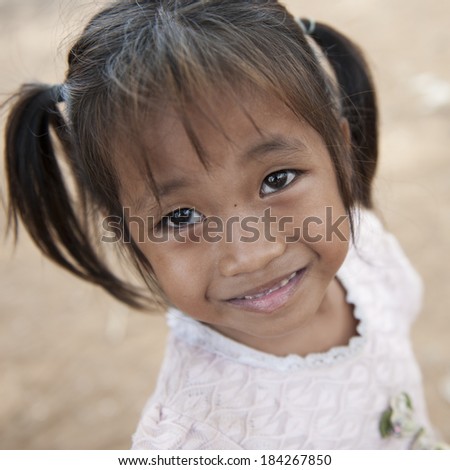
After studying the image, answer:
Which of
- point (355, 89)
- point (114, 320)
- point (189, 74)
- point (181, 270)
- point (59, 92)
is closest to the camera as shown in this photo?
point (189, 74)

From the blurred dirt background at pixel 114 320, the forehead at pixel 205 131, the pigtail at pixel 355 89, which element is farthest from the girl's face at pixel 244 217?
the blurred dirt background at pixel 114 320

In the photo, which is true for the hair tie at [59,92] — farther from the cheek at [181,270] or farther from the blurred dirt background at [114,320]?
the cheek at [181,270]

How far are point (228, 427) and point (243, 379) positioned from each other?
0.28ft

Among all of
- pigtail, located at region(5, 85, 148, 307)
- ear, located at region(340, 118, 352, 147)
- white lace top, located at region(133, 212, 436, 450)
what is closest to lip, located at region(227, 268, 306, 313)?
white lace top, located at region(133, 212, 436, 450)

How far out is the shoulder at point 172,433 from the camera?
97cm

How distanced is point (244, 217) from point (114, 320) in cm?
146

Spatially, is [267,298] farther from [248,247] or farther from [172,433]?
[172,433]

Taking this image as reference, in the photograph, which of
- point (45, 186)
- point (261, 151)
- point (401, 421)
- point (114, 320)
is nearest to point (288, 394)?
point (401, 421)

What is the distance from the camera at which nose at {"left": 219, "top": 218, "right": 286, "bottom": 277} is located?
2.91 feet

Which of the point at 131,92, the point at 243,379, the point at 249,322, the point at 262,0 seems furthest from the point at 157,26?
the point at 243,379

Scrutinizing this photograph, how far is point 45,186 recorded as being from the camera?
1.16m

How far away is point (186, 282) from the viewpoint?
94 centimetres

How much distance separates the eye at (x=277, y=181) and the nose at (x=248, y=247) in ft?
0.17
